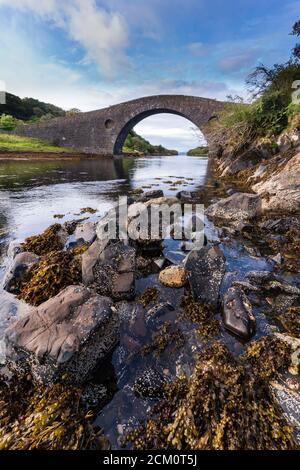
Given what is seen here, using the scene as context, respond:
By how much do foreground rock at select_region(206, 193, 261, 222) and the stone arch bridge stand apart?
96.8ft

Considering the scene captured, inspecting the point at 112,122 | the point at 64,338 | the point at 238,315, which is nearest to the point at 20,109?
the point at 112,122

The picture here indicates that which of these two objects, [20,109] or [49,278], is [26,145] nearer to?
[20,109]

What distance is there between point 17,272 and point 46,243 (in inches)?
69.0

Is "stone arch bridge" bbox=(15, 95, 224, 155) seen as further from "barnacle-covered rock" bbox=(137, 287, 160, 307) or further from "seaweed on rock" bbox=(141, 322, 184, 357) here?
"seaweed on rock" bbox=(141, 322, 184, 357)

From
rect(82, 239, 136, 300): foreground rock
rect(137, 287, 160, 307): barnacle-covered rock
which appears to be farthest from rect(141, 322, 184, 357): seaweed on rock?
rect(82, 239, 136, 300): foreground rock

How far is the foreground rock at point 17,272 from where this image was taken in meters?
4.63

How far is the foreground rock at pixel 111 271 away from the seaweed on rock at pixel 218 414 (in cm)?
190

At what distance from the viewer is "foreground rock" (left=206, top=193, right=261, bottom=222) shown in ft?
27.8

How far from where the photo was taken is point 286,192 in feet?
31.2

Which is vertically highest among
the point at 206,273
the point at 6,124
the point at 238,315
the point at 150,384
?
the point at 6,124

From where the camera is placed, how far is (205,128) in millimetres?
35188

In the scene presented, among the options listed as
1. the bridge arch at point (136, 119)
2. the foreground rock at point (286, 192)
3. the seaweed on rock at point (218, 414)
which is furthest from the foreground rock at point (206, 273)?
the bridge arch at point (136, 119)

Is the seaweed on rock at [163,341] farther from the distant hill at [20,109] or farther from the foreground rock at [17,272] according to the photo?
the distant hill at [20,109]
